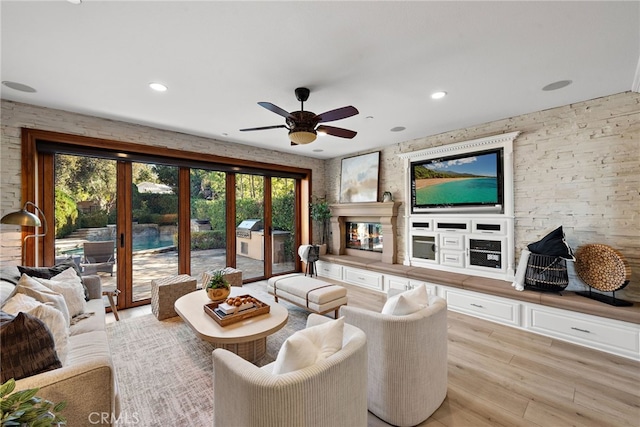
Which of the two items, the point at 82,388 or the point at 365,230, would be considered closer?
the point at 82,388

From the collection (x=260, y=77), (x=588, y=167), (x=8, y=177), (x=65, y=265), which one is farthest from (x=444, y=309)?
(x=8, y=177)

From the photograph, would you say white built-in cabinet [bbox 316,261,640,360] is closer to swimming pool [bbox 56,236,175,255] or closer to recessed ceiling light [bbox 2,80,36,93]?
swimming pool [bbox 56,236,175,255]

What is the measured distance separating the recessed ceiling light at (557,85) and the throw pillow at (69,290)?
5214 millimetres

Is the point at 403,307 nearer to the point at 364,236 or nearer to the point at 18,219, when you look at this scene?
the point at 18,219

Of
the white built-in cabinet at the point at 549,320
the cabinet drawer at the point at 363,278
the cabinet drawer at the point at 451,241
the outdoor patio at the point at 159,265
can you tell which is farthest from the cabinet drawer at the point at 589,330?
the outdoor patio at the point at 159,265

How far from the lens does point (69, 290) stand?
254 centimetres

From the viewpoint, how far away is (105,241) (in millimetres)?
3830

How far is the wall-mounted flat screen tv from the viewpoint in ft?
12.8

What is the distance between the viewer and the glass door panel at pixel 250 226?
519 cm

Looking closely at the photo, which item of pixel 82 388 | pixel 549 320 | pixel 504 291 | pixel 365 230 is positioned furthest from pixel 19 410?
pixel 365 230

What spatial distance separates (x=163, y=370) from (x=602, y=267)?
4.61m

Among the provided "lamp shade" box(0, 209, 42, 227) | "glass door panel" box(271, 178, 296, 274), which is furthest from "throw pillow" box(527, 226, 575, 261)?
"lamp shade" box(0, 209, 42, 227)

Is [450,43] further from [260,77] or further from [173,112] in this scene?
[173,112]

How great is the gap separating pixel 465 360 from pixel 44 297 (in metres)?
3.76
